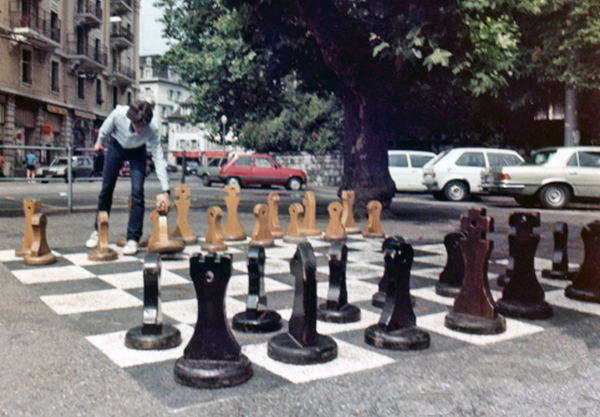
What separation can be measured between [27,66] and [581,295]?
3553 cm

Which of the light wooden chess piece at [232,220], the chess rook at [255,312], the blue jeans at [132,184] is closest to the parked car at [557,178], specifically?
the light wooden chess piece at [232,220]

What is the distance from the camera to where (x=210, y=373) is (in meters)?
2.81

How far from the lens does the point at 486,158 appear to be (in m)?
19.2

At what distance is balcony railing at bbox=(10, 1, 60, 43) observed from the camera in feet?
107

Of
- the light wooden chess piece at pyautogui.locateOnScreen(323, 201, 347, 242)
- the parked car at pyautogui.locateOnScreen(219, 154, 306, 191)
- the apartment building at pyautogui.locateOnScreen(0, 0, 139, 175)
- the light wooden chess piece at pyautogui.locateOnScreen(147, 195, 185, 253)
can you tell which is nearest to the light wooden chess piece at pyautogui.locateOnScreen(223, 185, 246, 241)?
the light wooden chess piece at pyautogui.locateOnScreen(323, 201, 347, 242)

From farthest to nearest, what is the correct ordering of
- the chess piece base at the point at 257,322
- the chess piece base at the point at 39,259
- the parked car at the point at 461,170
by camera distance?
1. the parked car at the point at 461,170
2. the chess piece base at the point at 39,259
3. the chess piece base at the point at 257,322

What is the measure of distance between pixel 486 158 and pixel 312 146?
13116 mm

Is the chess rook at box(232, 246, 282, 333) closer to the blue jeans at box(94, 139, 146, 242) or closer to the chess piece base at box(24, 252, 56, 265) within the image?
the chess piece base at box(24, 252, 56, 265)

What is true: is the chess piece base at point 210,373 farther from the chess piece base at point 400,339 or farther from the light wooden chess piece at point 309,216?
the light wooden chess piece at point 309,216

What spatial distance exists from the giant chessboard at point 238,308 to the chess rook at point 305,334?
0.05m

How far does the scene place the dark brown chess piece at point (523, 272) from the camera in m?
4.26

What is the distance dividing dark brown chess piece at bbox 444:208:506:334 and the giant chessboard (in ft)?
0.28

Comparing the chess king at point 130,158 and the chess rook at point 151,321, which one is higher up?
the chess king at point 130,158

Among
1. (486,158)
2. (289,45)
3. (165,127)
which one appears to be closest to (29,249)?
(289,45)
